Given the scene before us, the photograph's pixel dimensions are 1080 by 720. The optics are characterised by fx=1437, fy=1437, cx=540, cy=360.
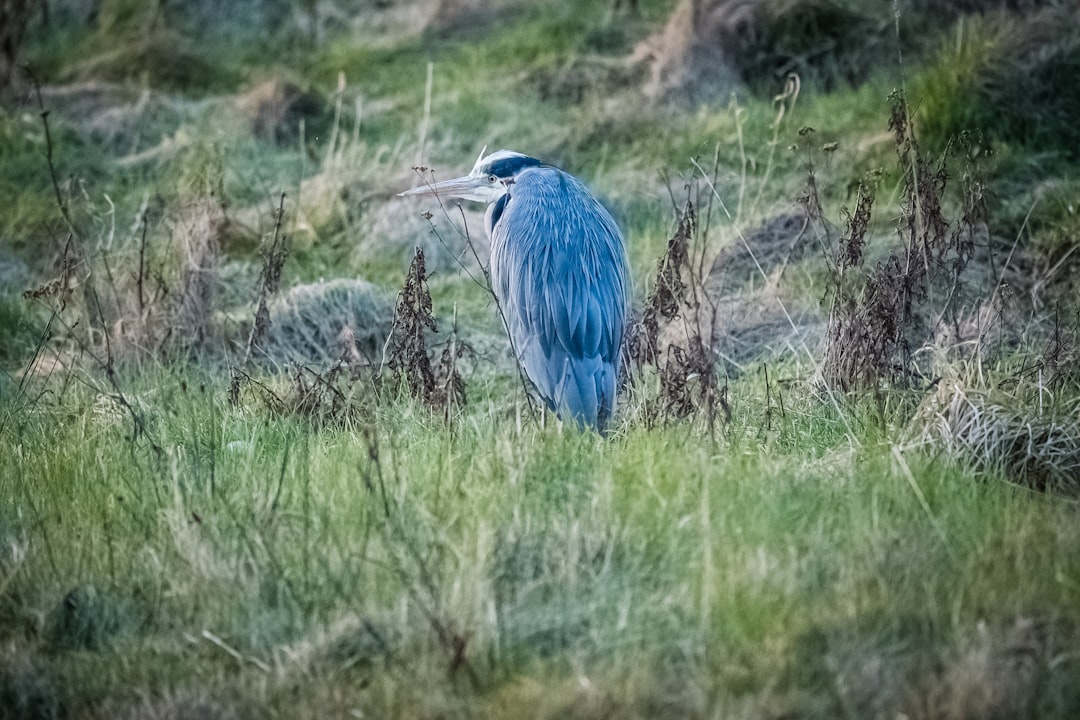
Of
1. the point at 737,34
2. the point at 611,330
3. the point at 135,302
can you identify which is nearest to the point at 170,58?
the point at 737,34

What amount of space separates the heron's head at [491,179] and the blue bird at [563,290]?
19 cm

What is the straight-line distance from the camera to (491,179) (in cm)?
553

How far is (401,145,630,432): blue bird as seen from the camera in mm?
4680

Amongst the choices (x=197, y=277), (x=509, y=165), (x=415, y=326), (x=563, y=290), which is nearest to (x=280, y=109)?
(x=197, y=277)

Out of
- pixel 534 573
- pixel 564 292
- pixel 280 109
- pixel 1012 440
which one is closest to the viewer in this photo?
pixel 534 573

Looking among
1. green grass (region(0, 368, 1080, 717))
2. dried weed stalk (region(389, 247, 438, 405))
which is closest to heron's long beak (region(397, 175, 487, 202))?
dried weed stalk (region(389, 247, 438, 405))

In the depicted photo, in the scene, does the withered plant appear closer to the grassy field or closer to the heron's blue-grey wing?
the grassy field

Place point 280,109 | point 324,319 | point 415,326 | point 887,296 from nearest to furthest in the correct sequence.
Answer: point 415,326, point 887,296, point 324,319, point 280,109

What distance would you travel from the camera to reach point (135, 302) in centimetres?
605

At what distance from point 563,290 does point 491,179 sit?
0.91 m

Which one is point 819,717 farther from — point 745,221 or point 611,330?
point 745,221

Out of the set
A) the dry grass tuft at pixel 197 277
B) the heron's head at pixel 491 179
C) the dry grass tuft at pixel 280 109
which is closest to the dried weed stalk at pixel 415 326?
the heron's head at pixel 491 179

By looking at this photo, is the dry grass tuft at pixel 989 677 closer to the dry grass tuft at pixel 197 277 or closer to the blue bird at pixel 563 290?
the blue bird at pixel 563 290

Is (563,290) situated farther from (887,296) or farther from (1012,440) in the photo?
(1012,440)
